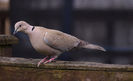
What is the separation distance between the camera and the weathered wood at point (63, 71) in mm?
2230

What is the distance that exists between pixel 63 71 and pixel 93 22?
3.91 metres

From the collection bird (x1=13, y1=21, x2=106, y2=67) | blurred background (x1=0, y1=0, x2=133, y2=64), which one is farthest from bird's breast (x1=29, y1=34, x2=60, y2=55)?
blurred background (x1=0, y1=0, x2=133, y2=64)

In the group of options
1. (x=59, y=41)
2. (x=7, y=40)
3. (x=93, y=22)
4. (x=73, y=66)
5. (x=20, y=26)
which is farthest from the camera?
(x=93, y=22)

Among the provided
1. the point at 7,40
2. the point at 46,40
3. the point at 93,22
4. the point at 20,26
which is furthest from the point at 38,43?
the point at 93,22

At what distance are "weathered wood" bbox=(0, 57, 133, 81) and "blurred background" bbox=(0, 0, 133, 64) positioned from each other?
3488mm

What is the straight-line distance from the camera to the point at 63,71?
2336mm

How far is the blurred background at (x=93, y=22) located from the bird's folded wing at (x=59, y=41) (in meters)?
2.93

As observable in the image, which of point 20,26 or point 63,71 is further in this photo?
point 20,26

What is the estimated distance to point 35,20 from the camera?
624 cm

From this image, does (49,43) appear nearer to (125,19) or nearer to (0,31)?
(125,19)

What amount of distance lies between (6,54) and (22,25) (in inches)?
24.6

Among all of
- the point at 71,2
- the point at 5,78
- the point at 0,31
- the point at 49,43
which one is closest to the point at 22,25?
the point at 49,43

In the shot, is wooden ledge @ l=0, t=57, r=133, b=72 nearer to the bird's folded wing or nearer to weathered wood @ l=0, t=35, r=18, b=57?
the bird's folded wing

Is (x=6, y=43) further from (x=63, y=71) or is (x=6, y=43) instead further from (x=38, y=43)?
(x=63, y=71)
